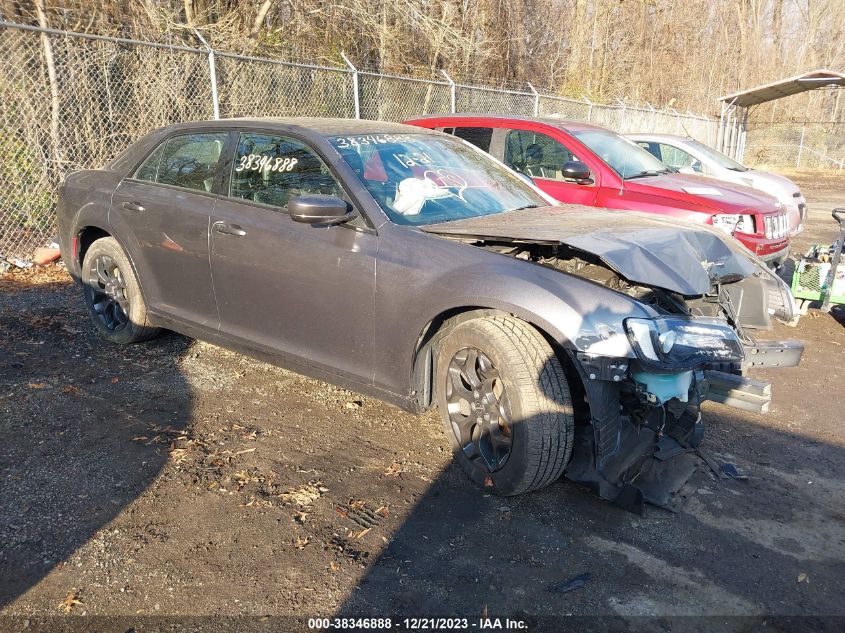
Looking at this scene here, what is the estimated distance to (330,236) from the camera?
3.61 m

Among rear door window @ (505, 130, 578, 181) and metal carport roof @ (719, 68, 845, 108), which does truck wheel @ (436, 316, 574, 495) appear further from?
metal carport roof @ (719, 68, 845, 108)

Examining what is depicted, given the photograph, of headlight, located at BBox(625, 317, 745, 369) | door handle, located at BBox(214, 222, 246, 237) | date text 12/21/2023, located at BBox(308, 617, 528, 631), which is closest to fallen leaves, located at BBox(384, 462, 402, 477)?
date text 12/21/2023, located at BBox(308, 617, 528, 631)

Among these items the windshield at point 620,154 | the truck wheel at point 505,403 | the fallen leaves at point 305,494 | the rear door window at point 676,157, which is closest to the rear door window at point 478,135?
the windshield at point 620,154

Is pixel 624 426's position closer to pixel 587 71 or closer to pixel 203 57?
pixel 203 57

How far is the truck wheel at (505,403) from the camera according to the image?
2.98 m

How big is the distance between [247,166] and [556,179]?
408 cm

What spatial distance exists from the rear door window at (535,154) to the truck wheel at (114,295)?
4.19 meters

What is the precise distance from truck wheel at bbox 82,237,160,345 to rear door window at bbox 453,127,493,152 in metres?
4.11

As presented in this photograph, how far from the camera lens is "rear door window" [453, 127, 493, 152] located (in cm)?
748

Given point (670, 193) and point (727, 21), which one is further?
point (727, 21)

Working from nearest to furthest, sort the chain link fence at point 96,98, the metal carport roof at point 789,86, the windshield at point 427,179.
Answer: the windshield at point 427,179, the chain link fence at point 96,98, the metal carport roof at point 789,86

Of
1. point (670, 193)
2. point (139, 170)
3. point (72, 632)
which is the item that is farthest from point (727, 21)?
point (72, 632)

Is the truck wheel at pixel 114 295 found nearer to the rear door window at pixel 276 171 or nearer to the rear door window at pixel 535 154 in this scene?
the rear door window at pixel 276 171

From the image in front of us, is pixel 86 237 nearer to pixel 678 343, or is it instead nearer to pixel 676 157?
pixel 678 343
